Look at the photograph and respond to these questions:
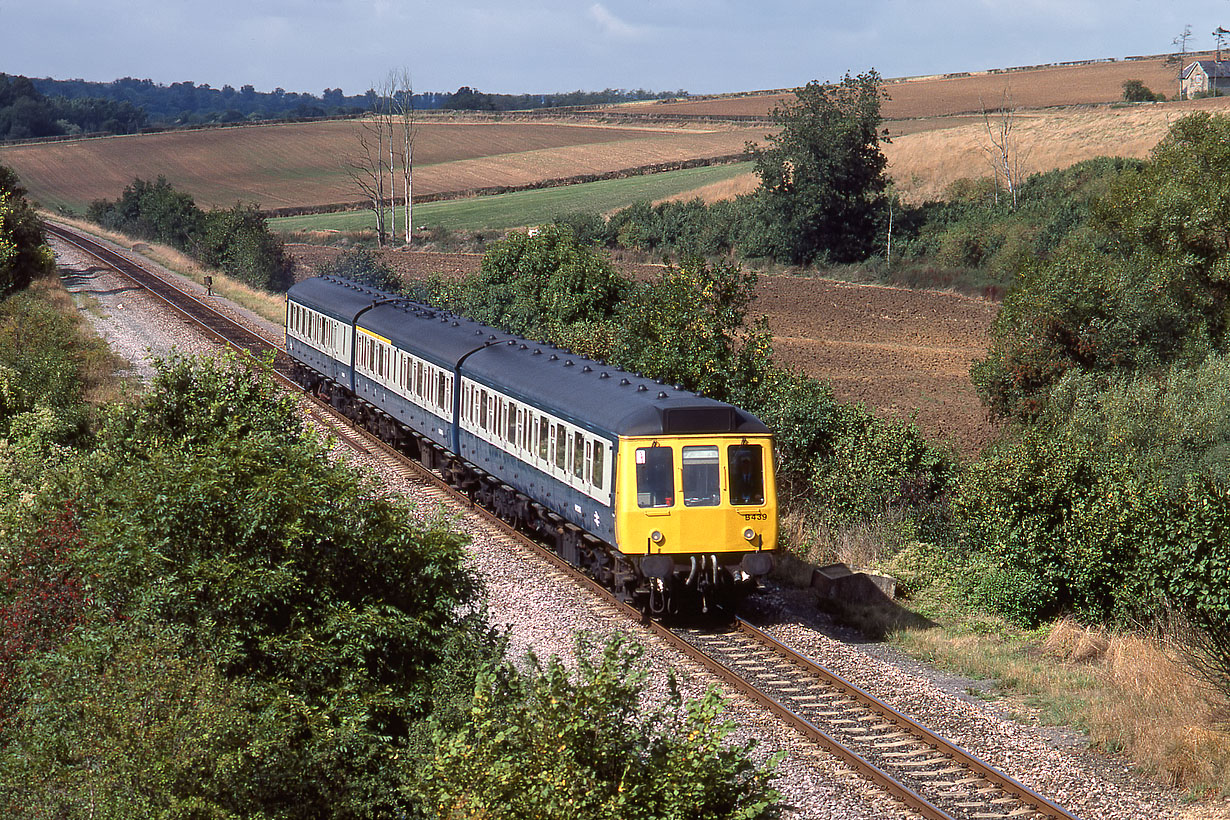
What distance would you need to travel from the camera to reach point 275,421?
1405cm

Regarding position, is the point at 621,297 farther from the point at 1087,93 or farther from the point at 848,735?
the point at 1087,93

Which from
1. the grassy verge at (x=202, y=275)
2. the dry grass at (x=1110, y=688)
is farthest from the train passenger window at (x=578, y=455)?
the grassy verge at (x=202, y=275)

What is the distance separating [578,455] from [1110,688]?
24.5 feet

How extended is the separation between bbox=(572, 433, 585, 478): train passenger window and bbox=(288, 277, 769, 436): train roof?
26cm

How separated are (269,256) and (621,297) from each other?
2830 cm

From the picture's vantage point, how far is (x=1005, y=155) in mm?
74312

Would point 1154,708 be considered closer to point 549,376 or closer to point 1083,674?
point 1083,674

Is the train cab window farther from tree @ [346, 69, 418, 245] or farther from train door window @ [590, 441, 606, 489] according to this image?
tree @ [346, 69, 418, 245]

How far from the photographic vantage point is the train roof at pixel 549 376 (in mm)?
15609

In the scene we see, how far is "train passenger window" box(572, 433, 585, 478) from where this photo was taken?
16828mm

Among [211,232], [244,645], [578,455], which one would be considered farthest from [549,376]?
[211,232]

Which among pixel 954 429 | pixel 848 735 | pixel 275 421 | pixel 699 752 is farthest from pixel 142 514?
pixel 954 429

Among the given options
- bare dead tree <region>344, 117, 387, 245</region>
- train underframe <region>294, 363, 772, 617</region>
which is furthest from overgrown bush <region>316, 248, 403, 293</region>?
bare dead tree <region>344, 117, 387, 245</region>

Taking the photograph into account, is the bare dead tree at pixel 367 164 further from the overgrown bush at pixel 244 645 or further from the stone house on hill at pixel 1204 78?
the overgrown bush at pixel 244 645
